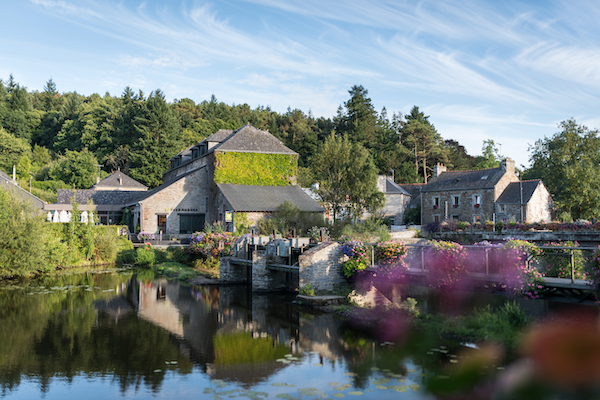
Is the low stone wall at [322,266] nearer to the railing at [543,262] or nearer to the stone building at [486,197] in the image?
the railing at [543,262]

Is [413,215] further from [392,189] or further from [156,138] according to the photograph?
[156,138]

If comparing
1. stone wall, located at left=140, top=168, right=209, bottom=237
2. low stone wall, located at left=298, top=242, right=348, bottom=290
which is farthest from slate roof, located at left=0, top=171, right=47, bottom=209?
low stone wall, located at left=298, top=242, right=348, bottom=290

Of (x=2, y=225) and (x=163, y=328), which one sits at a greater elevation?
(x=2, y=225)

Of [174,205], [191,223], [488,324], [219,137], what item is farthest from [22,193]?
[488,324]

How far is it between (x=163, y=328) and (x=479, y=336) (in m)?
9.41

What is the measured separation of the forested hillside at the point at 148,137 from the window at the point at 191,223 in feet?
75.6

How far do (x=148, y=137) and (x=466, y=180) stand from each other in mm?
42727

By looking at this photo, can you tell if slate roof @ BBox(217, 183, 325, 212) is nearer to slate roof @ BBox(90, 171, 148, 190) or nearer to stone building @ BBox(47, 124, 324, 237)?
stone building @ BBox(47, 124, 324, 237)

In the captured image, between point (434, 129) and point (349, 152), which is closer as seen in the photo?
point (349, 152)

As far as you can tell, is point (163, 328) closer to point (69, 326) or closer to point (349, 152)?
point (69, 326)

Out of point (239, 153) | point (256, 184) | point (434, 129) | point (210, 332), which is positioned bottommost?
point (210, 332)

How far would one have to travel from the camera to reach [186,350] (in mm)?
12477

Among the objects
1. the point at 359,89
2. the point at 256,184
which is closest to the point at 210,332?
the point at 256,184

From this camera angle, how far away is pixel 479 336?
12195mm
